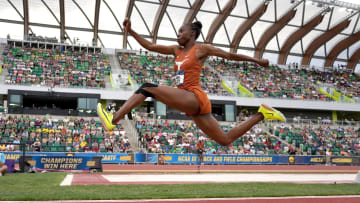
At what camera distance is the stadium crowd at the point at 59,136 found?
24.4m

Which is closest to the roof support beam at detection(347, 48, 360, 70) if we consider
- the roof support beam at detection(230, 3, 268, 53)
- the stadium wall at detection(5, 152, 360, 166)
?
the roof support beam at detection(230, 3, 268, 53)

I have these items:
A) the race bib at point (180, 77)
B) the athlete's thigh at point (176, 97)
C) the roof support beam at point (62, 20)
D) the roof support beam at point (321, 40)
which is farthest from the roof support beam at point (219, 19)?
the athlete's thigh at point (176, 97)

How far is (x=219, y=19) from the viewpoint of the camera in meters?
43.9

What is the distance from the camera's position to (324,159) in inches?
1228

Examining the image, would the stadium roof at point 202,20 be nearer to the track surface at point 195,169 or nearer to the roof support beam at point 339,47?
the roof support beam at point 339,47

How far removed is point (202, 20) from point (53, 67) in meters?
18.5

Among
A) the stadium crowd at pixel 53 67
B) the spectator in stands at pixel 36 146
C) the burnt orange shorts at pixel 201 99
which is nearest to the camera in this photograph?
the burnt orange shorts at pixel 201 99

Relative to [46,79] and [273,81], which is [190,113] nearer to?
[46,79]

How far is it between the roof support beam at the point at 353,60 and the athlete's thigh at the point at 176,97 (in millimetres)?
55722

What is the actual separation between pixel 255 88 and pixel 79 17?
71.2ft

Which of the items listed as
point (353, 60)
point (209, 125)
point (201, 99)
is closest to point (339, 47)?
point (353, 60)

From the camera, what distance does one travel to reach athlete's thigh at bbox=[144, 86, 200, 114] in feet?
17.3

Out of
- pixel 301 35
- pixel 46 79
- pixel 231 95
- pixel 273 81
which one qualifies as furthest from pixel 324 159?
pixel 46 79

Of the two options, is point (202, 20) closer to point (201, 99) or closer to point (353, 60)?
point (353, 60)
